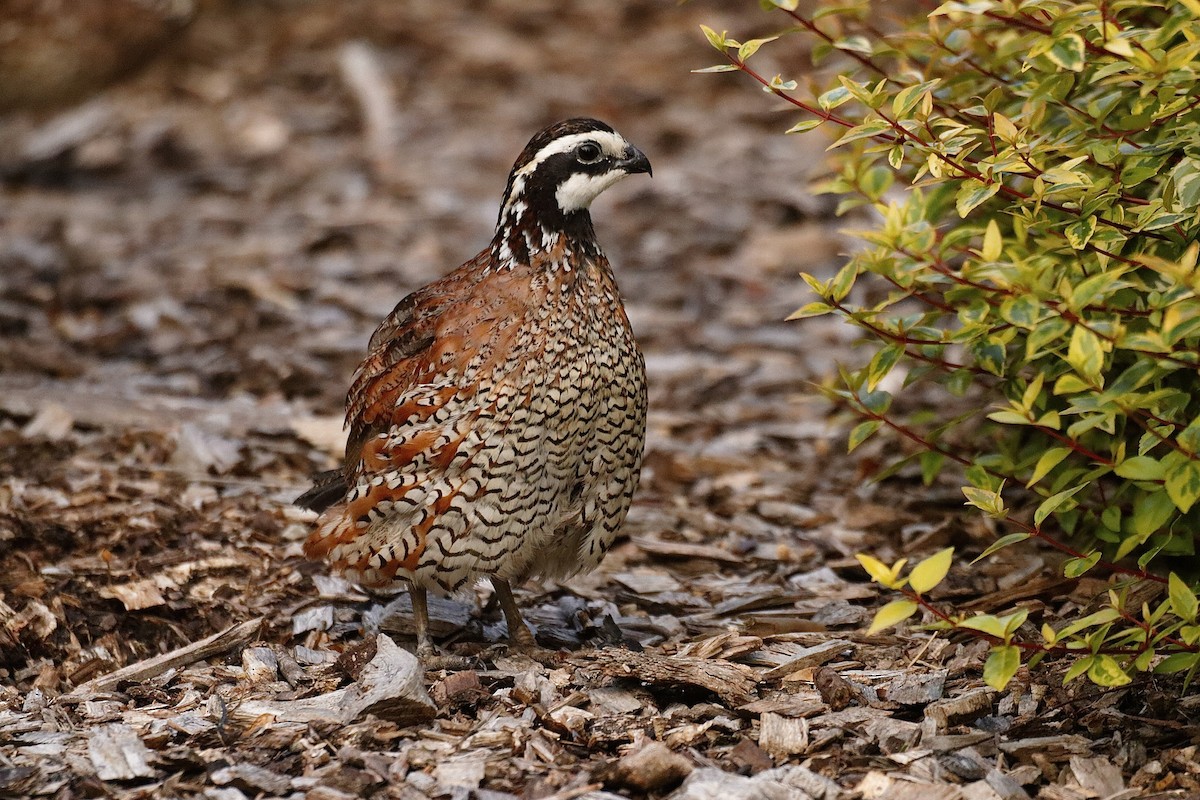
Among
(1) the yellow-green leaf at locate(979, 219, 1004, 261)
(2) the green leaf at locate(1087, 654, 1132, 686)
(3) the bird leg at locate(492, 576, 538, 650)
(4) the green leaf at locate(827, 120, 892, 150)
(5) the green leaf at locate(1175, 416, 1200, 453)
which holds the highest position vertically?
(4) the green leaf at locate(827, 120, 892, 150)

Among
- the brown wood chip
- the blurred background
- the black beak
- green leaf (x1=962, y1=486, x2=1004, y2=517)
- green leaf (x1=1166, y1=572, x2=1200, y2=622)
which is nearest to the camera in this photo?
green leaf (x1=1166, y1=572, x2=1200, y2=622)

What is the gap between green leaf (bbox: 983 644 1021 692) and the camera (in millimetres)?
3356

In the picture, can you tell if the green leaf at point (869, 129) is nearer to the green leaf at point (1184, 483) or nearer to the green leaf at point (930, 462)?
the green leaf at point (1184, 483)

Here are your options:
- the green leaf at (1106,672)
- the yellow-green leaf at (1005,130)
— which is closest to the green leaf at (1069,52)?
the yellow-green leaf at (1005,130)

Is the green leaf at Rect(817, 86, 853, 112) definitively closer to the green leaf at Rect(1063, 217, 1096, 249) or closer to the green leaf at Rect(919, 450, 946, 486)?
the green leaf at Rect(1063, 217, 1096, 249)

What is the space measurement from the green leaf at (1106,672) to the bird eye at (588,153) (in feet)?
7.35

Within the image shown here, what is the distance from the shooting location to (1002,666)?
338cm

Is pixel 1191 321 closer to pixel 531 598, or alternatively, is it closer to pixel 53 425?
pixel 531 598

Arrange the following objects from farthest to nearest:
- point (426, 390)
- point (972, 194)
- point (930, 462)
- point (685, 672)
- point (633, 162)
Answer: point (930, 462)
point (633, 162)
point (426, 390)
point (685, 672)
point (972, 194)

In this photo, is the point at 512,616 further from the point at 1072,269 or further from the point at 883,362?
the point at 1072,269

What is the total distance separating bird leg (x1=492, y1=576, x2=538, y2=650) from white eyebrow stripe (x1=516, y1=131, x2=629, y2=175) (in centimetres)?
140

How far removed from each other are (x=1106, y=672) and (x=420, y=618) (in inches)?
91.6

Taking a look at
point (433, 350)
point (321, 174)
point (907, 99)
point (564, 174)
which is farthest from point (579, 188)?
point (321, 174)

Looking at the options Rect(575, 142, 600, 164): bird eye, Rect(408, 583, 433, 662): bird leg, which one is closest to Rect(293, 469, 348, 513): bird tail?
Rect(408, 583, 433, 662): bird leg
